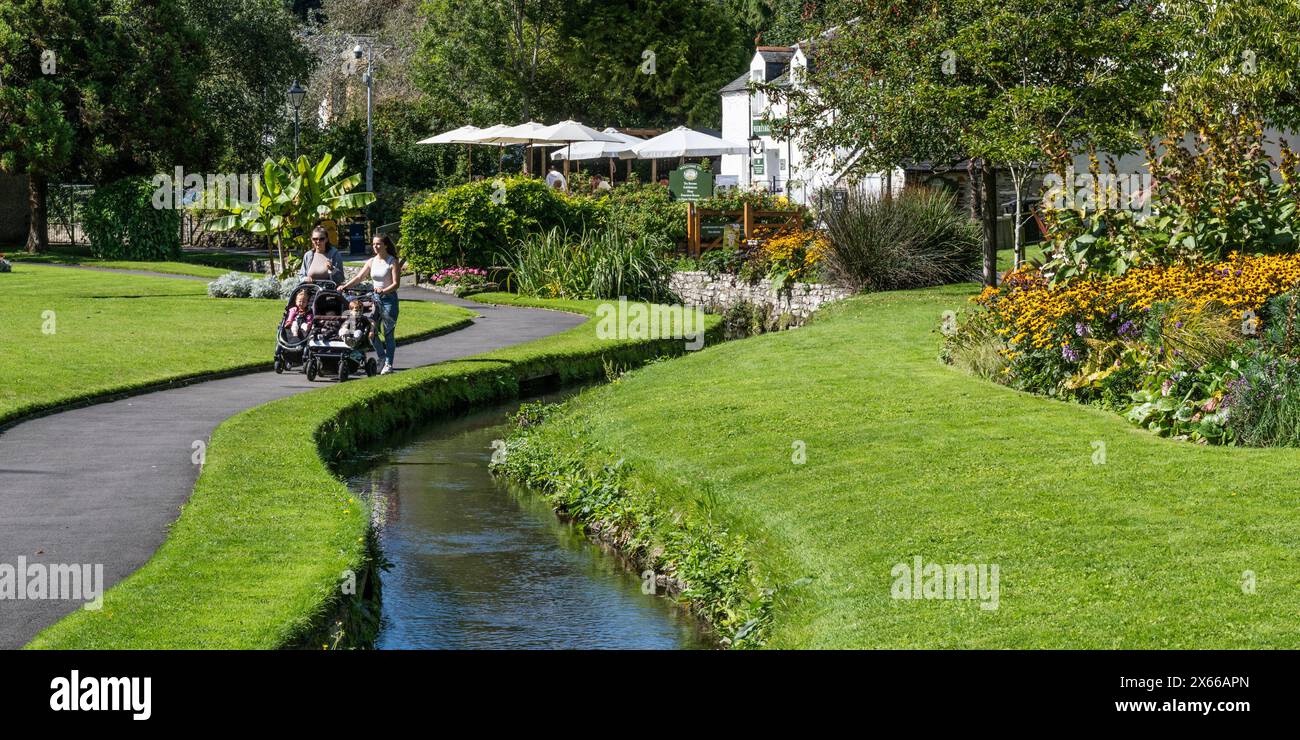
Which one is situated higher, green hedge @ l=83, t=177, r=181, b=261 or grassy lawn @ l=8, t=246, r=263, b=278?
green hedge @ l=83, t=177, r=181, b=261

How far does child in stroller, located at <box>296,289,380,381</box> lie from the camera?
1928 centimetres

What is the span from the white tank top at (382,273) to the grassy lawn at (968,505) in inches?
143

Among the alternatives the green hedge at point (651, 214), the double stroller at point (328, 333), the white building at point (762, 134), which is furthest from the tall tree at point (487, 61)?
the double stroller at point (328, 333)

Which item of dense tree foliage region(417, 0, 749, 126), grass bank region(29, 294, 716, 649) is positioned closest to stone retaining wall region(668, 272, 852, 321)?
grass bank region(29, 294, 716, 649)

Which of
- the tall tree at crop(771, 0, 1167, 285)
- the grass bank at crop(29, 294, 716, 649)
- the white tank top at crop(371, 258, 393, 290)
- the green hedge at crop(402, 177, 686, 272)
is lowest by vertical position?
the grass bank at crop(29, 294, 716, 649)

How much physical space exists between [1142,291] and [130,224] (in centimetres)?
3478

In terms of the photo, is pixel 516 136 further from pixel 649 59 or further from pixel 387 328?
pixel 387 328

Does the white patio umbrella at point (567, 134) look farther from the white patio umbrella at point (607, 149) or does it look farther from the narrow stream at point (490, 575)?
the narrow stream at point (490, 575)

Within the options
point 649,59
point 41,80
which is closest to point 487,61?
point 649,59

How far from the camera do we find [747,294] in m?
31.4

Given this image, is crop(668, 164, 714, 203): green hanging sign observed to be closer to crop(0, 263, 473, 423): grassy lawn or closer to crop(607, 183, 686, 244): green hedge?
crop(607, 183, 686, 244): green hedge

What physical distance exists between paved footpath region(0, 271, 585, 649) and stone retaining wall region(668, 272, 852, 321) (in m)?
12.4

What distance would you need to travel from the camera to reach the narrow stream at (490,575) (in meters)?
10.2
